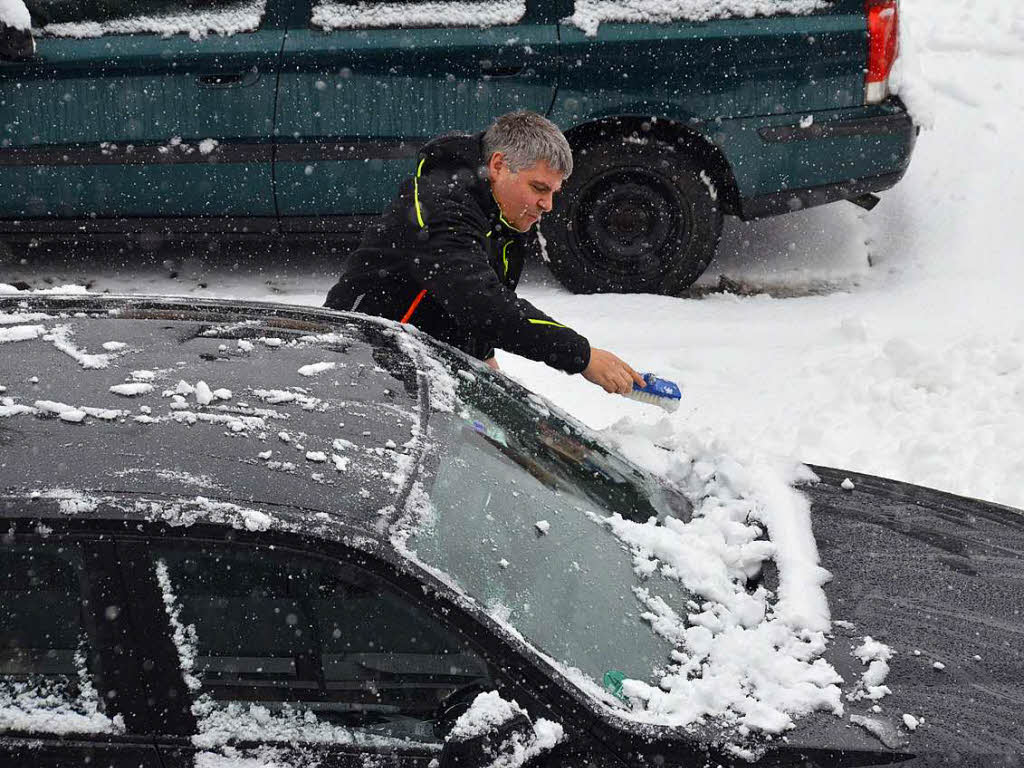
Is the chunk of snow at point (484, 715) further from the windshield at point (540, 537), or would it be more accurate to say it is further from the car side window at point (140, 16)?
the car side window at point (140, 16)

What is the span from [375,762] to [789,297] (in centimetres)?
483

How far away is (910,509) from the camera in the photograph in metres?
3.46

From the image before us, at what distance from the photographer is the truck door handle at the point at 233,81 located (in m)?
5.91

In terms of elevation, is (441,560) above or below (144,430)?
below

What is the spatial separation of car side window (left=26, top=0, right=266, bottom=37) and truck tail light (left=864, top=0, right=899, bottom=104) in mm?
3017

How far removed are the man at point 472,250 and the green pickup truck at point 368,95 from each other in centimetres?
215

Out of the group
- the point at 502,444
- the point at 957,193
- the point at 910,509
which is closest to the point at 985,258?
the point at 957,193

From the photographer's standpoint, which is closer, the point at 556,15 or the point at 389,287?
the point at 389,287

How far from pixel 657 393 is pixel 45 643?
1988 millimetres

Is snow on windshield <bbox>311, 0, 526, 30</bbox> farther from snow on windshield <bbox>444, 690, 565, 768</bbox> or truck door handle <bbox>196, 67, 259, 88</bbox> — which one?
snow on windshield <bbox>444, 690, 565, 768</bbox>

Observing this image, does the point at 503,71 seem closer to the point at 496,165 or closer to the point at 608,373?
the point at 496,165

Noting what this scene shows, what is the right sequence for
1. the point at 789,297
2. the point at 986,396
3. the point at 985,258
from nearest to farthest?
the point at 986,396 < the point at 789,297 < the point at 985,258

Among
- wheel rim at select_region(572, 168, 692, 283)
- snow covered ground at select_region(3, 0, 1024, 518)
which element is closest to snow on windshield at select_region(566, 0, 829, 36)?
wheel rim at select_region(572, 168, 692, 283)

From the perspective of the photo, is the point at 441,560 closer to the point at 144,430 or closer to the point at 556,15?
the point at 144,430
